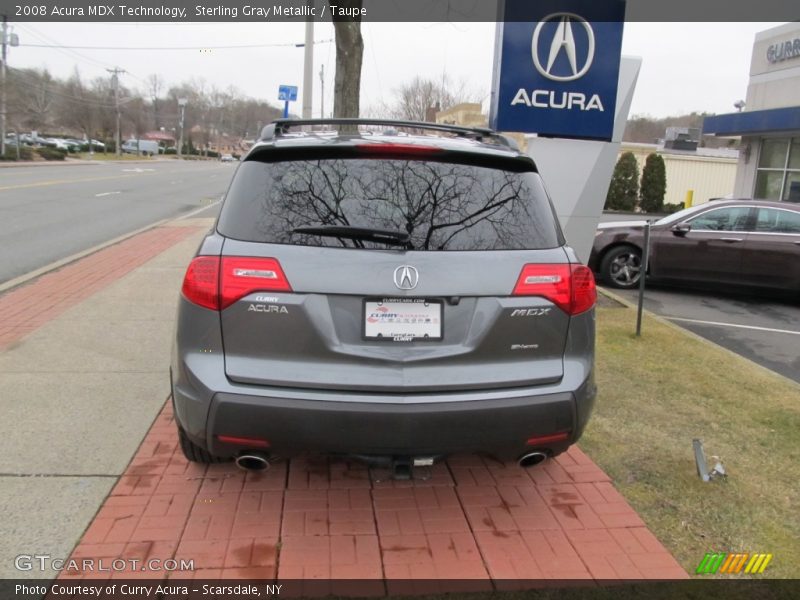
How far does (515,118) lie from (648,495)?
4.26 metres

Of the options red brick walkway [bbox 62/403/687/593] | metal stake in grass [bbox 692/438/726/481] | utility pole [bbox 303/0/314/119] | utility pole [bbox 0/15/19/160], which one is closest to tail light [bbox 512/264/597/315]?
red brick walkway [bbox 62/403/687/593]

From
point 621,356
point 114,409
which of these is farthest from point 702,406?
point 114,409

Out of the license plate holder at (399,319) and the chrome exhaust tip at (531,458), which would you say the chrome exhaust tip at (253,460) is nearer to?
the license plate holder at (399,319)

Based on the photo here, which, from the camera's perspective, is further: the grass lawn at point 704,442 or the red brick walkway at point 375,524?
the grass lawn at point 704,442

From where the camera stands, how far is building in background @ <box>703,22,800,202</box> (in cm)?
1823

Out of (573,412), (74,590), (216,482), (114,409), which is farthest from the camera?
(114,409)

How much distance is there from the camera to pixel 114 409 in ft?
14.3

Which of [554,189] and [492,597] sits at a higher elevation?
[554,189]

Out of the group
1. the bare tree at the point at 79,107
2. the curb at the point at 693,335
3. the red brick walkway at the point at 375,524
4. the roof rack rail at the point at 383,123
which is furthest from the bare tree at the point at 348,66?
the bare tree at the point at 79,107

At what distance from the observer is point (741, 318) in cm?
835

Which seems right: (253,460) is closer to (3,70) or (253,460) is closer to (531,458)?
(531,458)

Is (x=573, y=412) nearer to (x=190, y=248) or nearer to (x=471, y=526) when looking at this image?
(x=471, y=526)

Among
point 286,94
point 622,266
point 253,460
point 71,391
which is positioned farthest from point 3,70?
point 253,460

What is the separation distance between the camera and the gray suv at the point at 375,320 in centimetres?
265
